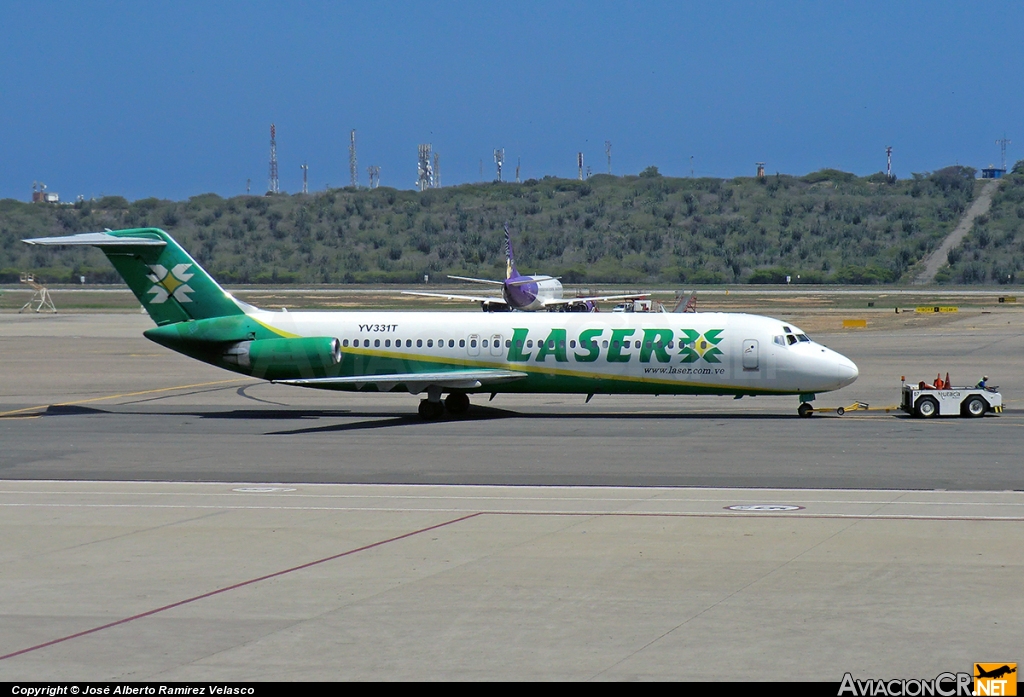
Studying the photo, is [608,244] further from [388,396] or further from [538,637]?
[538,637]

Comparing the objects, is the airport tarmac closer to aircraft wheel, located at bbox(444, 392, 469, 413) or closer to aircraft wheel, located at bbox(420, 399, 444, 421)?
aircraft wheel, located at bbox(420, 399, 444, 421)

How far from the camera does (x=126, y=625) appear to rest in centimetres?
1302

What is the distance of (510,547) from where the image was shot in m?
17.1

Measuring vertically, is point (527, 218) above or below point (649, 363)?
above

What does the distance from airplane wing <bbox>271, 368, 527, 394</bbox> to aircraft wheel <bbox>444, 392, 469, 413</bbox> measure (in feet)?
3.99

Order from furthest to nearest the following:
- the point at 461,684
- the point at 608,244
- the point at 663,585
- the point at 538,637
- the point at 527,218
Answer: the point at 527,218 < the point at 608,244 < the point at 663,585 < the point at 538,637 < the point at 461,684

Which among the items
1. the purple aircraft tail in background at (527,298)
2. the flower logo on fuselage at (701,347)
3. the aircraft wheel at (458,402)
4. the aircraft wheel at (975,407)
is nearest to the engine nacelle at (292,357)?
the aircraft wheel at (458,402)

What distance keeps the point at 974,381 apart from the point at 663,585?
110 feet

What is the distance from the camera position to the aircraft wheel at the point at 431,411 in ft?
116

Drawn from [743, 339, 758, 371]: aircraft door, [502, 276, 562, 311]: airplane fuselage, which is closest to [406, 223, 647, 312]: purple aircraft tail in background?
[502, 276, 562, 311]: airplane fuselage

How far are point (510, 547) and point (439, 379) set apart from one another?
60.0 feet

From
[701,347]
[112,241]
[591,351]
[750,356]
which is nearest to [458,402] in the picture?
[591,351]

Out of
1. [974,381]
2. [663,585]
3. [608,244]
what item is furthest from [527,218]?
[663,585]

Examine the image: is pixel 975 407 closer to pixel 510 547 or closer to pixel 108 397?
pixel 510 547
